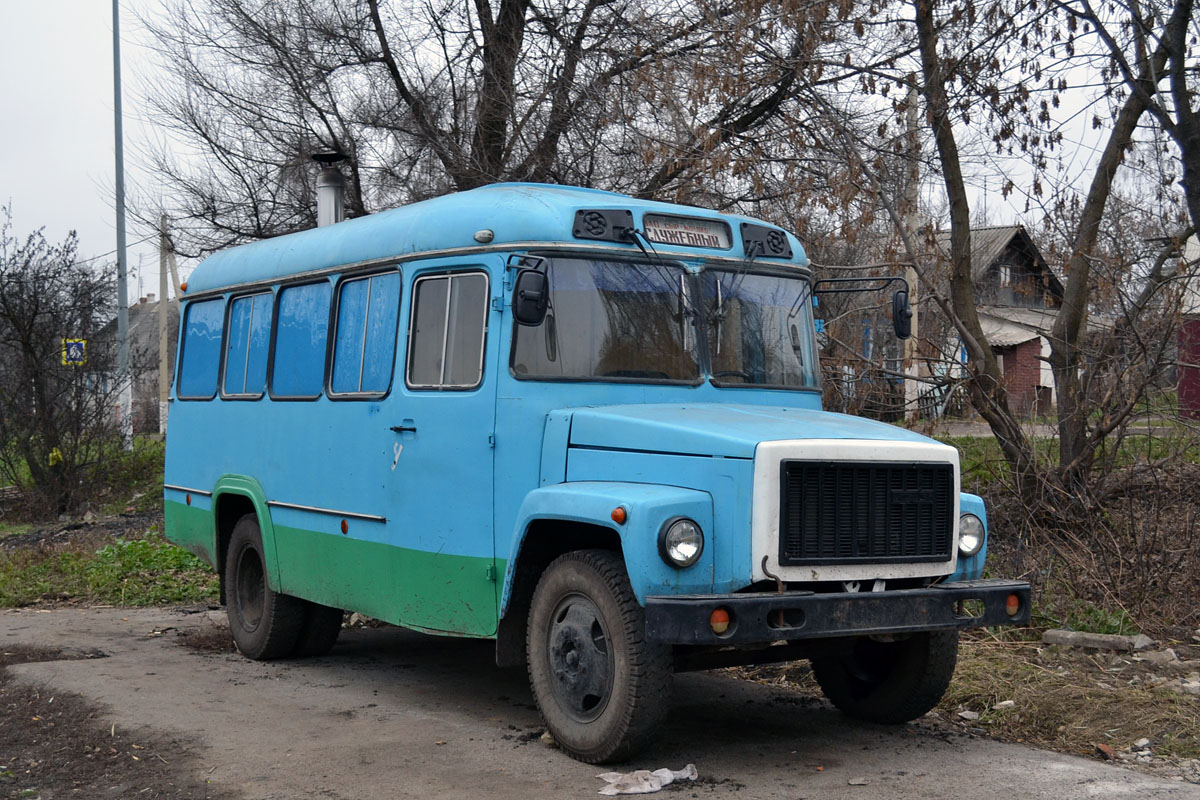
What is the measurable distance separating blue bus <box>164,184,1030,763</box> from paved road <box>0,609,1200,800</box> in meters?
0.37

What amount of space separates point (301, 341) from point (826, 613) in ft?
14.5

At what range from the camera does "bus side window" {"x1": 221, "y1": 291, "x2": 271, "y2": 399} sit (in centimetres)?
931

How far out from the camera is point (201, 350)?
10.3 metres

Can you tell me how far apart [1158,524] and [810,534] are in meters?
4.77

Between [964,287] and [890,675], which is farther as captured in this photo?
[964,287]

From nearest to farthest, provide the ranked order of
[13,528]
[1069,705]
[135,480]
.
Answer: [1069,705] < [13,528] < [135,480]

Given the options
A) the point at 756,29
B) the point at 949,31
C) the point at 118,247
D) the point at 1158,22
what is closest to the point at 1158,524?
the point at 1158,22

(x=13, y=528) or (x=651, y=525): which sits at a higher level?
(x=651, y=525)

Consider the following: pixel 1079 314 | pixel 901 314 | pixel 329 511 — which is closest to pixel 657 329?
pixel 901 314

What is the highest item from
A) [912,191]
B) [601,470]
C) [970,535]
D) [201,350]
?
[912,191]

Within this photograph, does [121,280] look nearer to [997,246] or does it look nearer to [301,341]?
[301,341]

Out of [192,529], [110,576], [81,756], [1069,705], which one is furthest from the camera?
[110,576]

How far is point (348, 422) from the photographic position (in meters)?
8.02

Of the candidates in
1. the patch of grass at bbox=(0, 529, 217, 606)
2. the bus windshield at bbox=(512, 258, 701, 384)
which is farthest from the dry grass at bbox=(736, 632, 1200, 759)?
the patch of grass at bbox=(0, 529, 217, 606)
